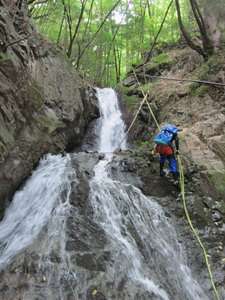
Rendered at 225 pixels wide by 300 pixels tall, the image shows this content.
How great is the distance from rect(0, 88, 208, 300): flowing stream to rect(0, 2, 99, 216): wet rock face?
66 cm

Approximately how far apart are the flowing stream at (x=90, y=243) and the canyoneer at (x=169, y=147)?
104cm

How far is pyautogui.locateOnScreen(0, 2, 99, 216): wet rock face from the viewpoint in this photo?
26.9 ft

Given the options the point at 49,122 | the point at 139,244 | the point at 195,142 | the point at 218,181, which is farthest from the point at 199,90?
the point at 139,244

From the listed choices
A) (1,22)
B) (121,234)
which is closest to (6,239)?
(121,234)

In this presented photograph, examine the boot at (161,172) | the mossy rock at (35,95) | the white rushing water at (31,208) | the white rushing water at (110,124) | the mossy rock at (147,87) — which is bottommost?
the white rushing water at (110,124)

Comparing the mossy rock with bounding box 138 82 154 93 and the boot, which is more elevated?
the mossy rock with bounding box 138 82 154 93

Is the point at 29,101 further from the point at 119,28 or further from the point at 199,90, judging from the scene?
the point at 119,28

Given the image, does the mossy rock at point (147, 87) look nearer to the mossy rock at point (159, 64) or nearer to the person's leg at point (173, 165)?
the mossy rock at point (159, 64)

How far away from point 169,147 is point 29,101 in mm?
3596

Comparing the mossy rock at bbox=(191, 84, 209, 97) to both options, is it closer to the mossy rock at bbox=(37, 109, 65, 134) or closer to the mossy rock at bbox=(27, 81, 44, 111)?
the mossy rock at bbox=(37, 109, 65, 134)

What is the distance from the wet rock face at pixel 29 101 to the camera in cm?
820

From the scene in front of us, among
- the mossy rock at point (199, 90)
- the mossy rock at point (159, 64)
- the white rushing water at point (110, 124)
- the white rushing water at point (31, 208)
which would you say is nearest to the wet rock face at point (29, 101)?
the white rushing water at point (31, 208)

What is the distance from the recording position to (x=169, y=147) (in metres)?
8.54

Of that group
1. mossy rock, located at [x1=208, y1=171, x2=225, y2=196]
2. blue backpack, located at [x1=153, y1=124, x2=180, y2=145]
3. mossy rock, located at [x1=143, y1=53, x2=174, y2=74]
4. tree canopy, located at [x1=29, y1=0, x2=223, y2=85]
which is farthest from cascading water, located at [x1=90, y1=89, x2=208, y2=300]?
tree canopy, located at [x1=29, y1=0, x2=223, y2=85]
